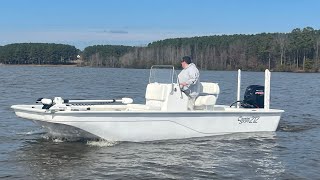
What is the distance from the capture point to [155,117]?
41.4 feet

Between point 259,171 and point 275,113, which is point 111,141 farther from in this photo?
point 275,113

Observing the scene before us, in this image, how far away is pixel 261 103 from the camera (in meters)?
15.8

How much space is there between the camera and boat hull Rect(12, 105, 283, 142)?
38.8 feet

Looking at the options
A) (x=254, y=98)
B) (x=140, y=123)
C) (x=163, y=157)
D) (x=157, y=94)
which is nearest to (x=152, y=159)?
(x=163, y=157)

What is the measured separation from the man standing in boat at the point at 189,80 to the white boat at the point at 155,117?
0.20 meters

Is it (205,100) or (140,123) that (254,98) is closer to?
(205,100)

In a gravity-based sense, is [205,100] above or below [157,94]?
below

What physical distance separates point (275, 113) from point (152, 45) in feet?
501

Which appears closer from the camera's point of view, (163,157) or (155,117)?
(163,157)

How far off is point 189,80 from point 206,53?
5389 inches

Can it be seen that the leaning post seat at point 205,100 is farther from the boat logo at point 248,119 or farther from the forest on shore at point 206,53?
the forest on shore at point 206,53

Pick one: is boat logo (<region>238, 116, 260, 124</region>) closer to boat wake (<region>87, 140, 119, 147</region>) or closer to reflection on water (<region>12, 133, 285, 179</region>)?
reflection on water (<region>12, 133, 285, 179</region>)

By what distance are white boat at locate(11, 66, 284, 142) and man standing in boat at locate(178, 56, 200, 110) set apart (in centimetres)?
20

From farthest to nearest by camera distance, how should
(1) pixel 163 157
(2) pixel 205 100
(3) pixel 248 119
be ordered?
1. (3) pixel 248 119
2. (2) pixel 205 100
3. (1) pixel 163 157
